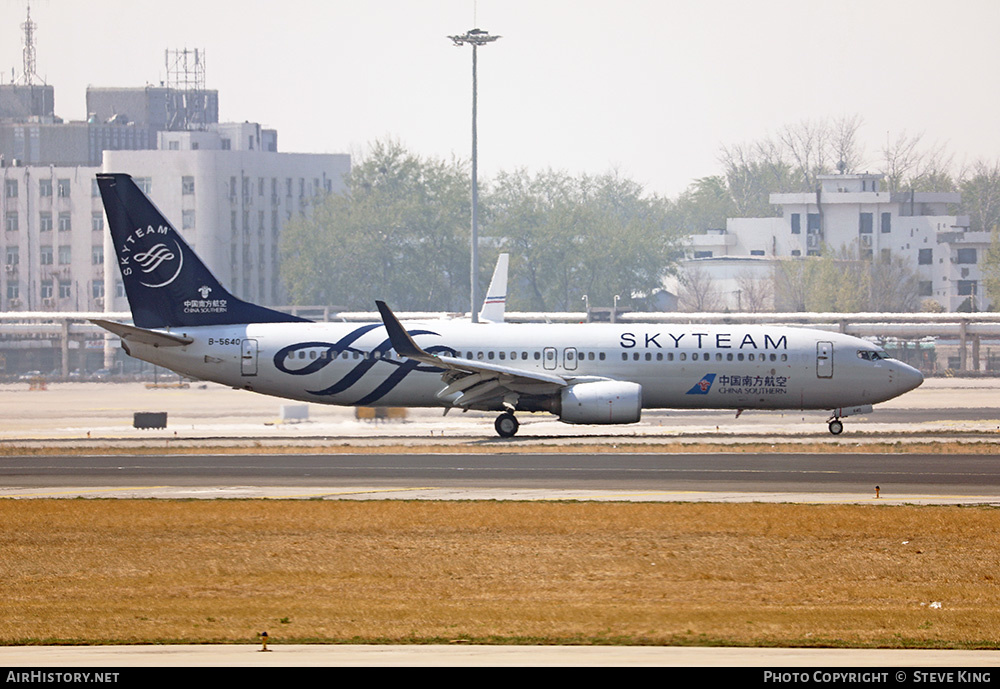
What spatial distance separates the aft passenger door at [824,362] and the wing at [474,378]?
8896 millimetres

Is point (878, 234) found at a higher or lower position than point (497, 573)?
higher

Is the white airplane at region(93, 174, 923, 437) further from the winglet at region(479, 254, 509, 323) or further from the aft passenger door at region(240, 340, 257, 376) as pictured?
the winglet at region(479, 254, 509, 323)

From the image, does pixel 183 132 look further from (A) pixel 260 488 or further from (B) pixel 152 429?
(A) pixel 260 488

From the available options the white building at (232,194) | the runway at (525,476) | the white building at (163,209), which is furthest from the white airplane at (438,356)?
the white building at (163,209)

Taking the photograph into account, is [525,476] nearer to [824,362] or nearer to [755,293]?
[824,362]

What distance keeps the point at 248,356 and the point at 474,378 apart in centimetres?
788

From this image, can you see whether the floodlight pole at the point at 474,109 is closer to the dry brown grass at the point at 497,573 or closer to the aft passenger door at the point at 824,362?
the aft passenger door at the point at 824,362

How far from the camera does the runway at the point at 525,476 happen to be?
3164 centimetres

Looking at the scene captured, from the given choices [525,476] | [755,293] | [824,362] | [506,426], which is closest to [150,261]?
[506,426]

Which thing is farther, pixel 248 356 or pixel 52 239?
Answer: pixel 52 239

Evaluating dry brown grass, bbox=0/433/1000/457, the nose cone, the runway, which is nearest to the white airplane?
the nose cone

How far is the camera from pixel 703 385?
1876 inches

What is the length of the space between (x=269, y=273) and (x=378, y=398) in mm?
105611

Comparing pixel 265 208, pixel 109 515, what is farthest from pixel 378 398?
pixel 265 208
